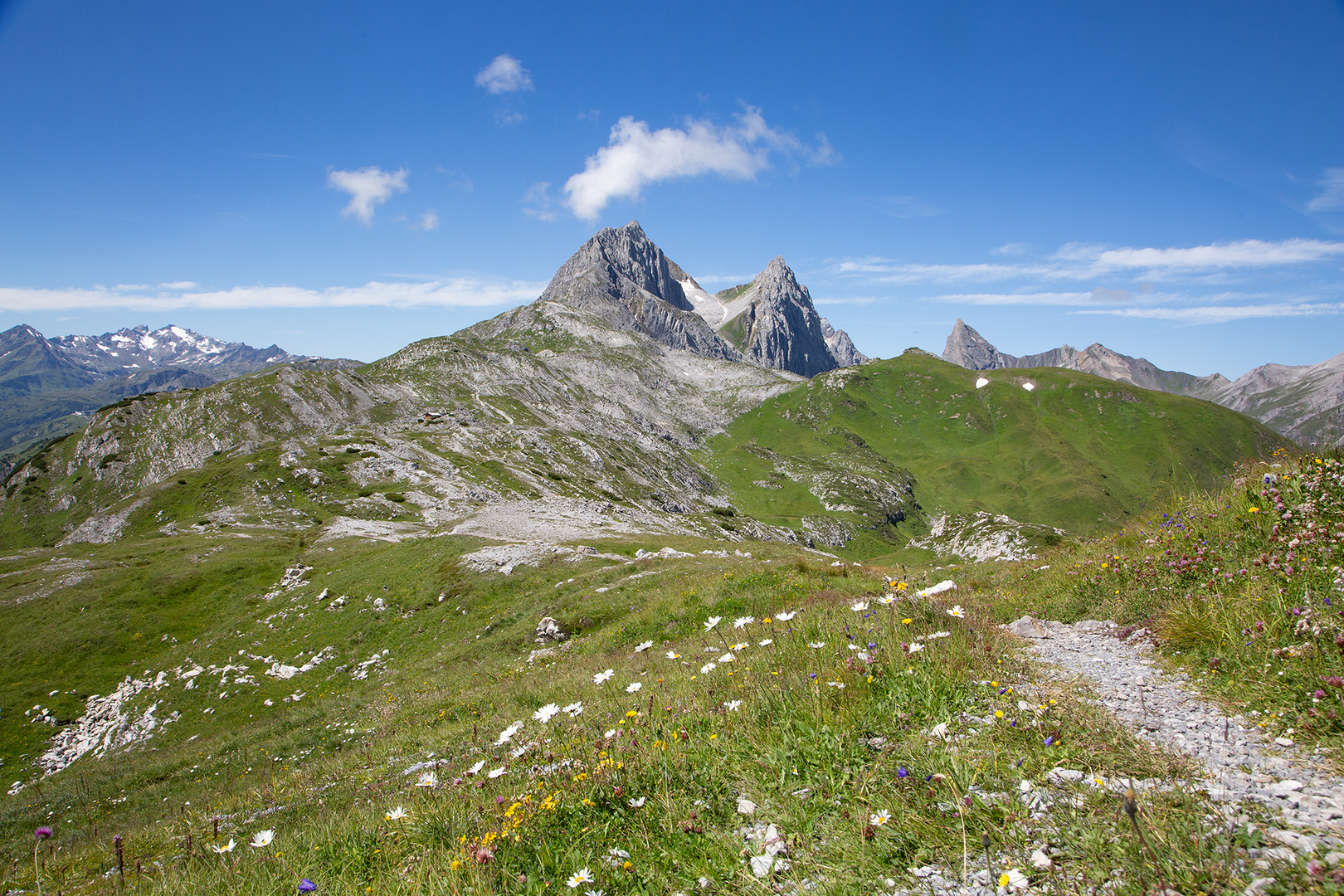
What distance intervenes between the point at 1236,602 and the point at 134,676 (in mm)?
50096

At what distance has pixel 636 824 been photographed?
473 cm

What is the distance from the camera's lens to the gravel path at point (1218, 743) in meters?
3.45

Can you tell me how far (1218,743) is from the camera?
466cm

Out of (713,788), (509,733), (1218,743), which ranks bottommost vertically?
(509,733)

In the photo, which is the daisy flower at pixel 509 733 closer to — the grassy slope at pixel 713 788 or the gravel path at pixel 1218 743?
the grassy slope at pixel 713 788

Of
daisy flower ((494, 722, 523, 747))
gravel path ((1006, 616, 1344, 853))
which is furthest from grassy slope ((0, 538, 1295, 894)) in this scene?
gravel path ((1006, 616, 1344, 853))

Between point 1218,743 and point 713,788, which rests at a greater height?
point 1218,743

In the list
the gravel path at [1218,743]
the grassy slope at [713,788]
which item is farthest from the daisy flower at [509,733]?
the gravel path at [1218,743]

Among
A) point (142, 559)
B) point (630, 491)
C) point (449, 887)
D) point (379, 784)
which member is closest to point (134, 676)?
point (142, 559)

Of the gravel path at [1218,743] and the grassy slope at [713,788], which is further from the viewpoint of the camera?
A: the grassy slope at [713,788]

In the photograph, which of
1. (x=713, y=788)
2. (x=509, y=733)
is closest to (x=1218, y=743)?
(x=713, y=788)

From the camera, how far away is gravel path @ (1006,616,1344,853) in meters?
3.45

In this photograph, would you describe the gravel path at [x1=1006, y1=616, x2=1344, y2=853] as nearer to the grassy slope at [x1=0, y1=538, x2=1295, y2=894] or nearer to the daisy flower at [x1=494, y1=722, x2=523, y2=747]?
the grassy slope at [x1=0, y1=538, x2=1295, y2=894]

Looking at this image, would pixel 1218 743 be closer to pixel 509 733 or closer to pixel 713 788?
pixel 713 788
